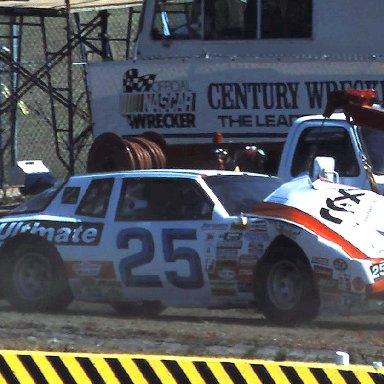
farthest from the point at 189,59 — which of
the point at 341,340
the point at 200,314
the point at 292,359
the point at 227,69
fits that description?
the point at 292,359

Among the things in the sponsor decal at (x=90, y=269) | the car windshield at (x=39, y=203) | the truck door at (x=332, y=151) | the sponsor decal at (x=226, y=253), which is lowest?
the sponsor decal at (x=90, y=269)

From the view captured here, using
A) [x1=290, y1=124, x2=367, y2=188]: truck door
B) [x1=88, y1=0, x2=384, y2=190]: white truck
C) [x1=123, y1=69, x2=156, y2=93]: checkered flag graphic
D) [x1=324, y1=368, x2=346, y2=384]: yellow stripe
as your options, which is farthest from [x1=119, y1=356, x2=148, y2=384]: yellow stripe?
[x1=123, y1=69, x2=156, y2=93]: checkered flag graphic

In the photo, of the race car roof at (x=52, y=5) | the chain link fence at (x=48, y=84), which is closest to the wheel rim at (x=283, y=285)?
the chain link fence at (x=48, y=84)

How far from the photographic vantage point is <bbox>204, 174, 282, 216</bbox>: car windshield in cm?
1158

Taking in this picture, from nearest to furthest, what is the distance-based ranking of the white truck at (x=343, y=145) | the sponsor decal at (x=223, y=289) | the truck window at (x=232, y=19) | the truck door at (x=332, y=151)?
the sponsor decal at (x=223, y=289)
the white truck at (x=343, y=145)
the truck door at (x=332, y=151)
the truck window at (x=232, y=19)

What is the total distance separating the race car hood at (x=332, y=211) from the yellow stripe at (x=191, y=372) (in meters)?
5.08

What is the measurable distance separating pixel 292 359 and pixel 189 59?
870 centimetres

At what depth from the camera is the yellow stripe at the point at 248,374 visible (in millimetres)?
5625

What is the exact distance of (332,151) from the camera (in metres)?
13.2

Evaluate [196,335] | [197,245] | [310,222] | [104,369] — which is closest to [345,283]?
[310,222]

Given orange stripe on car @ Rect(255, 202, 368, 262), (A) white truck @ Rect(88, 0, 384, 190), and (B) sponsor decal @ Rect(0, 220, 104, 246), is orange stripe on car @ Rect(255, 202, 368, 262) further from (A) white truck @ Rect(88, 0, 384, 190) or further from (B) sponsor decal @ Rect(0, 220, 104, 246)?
(A) white truck @ Rect(88, 0, 384, 190)

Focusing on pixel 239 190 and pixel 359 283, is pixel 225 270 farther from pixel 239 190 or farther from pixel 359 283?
pixel 359 283

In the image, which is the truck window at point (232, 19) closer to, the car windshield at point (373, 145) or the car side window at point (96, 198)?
the car windshield at point (373, 145)

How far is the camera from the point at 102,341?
396 inches
